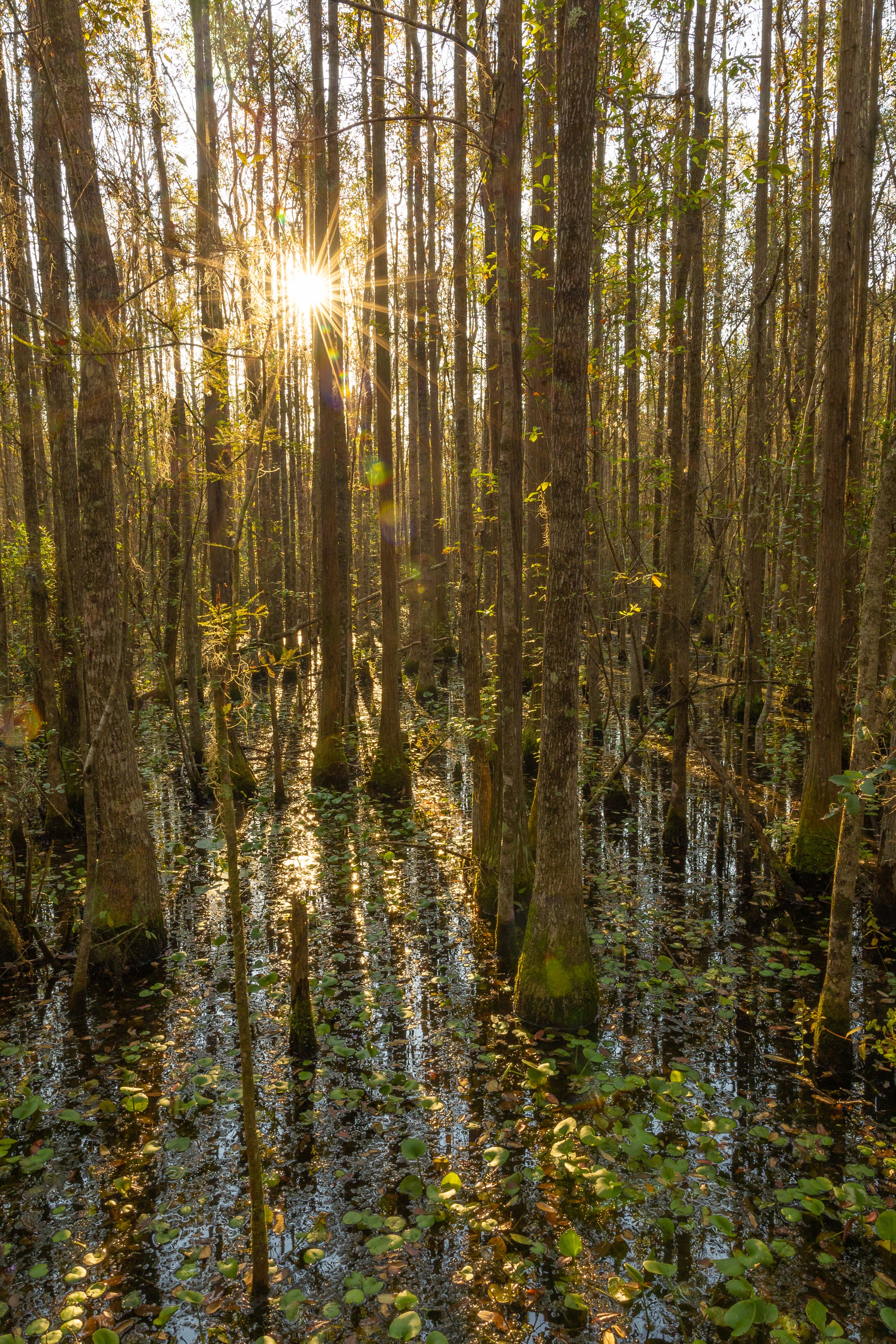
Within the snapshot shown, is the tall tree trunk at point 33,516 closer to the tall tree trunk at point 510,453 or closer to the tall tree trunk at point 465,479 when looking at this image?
the tall tree trunk at point 465,479

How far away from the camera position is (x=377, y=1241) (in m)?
3.49

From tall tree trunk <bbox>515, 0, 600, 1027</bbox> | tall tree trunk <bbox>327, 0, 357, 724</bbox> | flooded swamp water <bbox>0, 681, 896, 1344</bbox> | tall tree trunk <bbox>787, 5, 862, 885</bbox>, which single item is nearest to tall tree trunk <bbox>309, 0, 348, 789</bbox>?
tall tree trunk <bbox>327, 0, 357, 724</bbox>

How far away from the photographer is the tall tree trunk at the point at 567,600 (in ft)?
15.8

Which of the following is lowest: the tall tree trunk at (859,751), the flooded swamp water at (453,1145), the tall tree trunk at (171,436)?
the flooded swamp water at (453,1145)

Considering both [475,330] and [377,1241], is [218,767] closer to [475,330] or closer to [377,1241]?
[377,1241]

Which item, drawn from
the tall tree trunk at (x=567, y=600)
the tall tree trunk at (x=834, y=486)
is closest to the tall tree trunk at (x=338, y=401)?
the tall tree trunk at (x=567, y=600)

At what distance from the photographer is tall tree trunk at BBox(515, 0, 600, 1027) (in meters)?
4.83

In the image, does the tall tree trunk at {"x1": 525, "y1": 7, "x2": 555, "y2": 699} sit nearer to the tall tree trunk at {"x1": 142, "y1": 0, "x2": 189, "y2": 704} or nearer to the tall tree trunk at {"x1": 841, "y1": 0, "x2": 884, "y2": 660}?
the tall tree trunk at {"x1": 142, "y1": 0, "x2": 189, "y2": 704}

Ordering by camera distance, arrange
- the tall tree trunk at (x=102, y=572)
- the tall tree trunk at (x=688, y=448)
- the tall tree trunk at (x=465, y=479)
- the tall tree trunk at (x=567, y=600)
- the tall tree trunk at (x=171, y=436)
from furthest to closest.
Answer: the tall tree trunk at (x=688, y=448), the tall tree trunk at (x=171, y=436), the tall tree trunk at (x=465, y=479), the tall tree trunk at (x=102, y=572), the tall tree trunk at (x=567, y=600)

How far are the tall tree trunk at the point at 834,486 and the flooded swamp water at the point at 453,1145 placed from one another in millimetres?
739

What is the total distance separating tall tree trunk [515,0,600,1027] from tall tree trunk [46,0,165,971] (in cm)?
317

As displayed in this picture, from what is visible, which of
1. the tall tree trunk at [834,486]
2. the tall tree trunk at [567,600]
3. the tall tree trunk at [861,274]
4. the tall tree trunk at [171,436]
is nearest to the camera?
the tall tree trunk at [567,600]

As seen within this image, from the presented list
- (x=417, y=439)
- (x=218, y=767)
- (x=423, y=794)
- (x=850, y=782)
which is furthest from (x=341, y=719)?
(x=417, y=439)

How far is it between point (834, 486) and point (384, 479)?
243 inches
